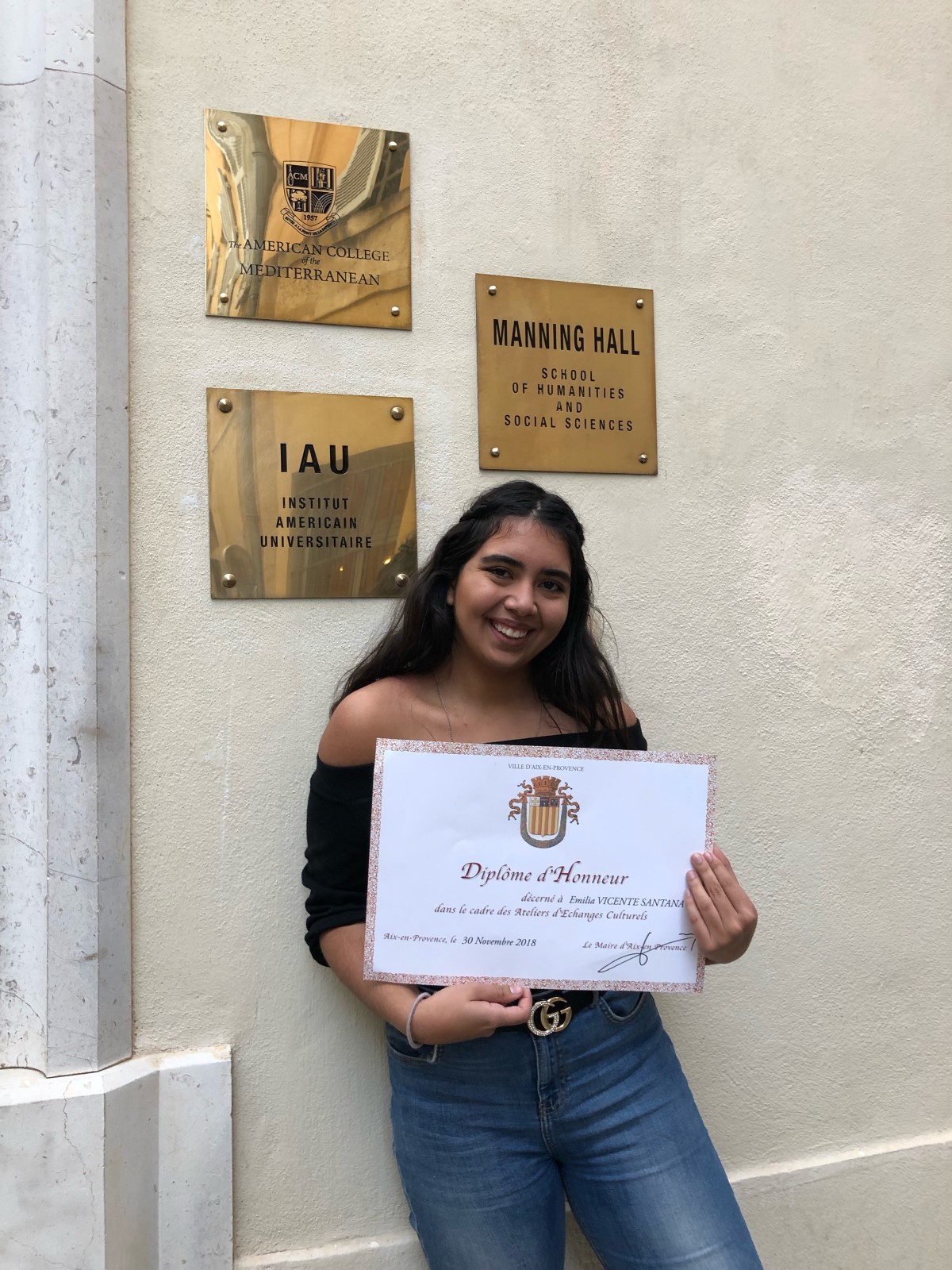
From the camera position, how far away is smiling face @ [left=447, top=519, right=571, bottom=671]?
1.53 m

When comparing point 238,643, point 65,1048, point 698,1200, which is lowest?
point 698,1200

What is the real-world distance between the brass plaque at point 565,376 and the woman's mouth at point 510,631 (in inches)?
19.9

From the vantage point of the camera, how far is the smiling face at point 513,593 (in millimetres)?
1532

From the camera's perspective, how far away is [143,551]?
5.75 feet

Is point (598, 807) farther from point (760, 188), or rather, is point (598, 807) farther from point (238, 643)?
point (760, 188)

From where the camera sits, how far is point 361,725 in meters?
1.56

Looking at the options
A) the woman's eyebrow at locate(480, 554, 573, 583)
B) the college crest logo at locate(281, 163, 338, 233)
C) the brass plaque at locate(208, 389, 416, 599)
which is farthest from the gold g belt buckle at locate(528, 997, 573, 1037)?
the college crest logo at locate(281, 163, 338, 233)

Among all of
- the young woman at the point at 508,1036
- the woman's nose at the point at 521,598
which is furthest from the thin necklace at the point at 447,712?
the woman's nose at the point at 521,598

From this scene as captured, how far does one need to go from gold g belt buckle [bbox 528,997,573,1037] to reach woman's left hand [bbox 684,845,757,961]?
0.24m

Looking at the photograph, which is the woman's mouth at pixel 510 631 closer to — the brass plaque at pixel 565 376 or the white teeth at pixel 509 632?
the white teeth at pixel 509 632

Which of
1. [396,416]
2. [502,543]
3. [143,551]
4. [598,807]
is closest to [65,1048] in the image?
[143,551]

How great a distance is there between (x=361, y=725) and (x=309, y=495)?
1.70 feet

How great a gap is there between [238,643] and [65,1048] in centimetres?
75
